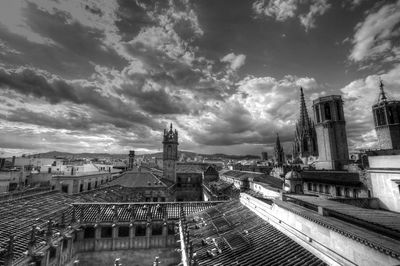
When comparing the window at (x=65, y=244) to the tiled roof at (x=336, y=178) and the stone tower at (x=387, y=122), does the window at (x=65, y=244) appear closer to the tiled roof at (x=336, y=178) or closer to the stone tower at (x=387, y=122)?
the tiled roof at (x=336, y=178)

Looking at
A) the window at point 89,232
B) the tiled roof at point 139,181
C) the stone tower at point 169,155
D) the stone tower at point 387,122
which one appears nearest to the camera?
the window at point 89,232

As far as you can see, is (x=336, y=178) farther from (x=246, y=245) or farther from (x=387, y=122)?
(x=246, y=245)

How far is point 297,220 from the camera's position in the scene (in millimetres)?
9703

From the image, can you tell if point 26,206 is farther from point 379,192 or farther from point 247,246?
point 379,192

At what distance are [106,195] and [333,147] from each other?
214 feet

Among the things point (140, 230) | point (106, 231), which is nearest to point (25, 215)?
point (106, 231)

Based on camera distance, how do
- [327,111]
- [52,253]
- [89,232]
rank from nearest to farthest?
[52,253]
[89,232]
[327,111]

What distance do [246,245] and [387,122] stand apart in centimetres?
7327

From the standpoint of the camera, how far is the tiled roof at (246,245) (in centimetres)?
845

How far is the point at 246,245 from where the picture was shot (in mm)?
10359

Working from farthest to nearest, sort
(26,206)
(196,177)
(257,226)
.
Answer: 1. (196,177)
2. (26,206)
3. (257,226)

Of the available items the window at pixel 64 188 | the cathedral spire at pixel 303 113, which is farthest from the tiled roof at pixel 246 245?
the cathedral spire at pixel 303 113

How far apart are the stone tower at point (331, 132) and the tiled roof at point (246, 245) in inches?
2509

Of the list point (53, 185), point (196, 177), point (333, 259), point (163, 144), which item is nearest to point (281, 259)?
point (333, 259)
